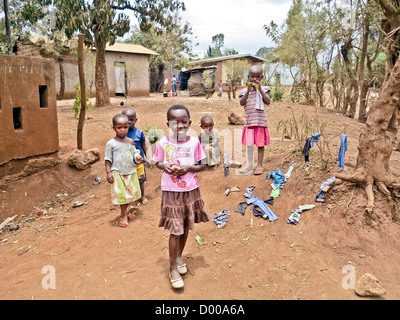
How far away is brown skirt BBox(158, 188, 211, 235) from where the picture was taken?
2408mm

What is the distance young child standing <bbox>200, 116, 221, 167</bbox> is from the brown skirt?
2124mm

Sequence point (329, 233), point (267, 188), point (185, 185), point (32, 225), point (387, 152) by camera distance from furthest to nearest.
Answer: point (32, 225)
point (267, 188)
point (387, 152)
point (329, 233)
point (185, 185)

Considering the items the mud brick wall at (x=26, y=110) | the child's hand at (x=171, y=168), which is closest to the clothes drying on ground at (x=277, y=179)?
the child's hand at (x=171, y=168)

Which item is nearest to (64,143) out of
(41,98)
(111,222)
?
(41,98)

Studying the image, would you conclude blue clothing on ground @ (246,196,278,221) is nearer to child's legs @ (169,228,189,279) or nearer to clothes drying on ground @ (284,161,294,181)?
clothes drying on ground @ (284,161,294,181)

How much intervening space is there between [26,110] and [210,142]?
3.06 m

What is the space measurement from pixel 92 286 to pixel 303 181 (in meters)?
2.61

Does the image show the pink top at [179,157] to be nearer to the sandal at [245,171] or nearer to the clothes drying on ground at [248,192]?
the clothes drying on ground at [248,192]

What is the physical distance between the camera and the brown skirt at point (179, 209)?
2.41 m

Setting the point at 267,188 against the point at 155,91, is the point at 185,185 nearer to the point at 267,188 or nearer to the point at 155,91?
the point at 267,188

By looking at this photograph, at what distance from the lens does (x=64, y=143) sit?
20.7 feet

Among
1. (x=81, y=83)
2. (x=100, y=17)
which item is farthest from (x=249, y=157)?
(x=100, y=17)

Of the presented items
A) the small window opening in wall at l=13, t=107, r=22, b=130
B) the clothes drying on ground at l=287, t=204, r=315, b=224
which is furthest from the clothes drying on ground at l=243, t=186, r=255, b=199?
the small window opening in wall at l=13, t=107, r=22, b=130

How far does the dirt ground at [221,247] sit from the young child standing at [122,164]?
0.35m
